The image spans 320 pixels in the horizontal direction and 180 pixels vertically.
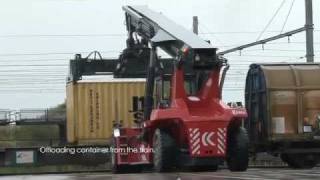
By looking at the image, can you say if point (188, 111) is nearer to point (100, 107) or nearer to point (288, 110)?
point (288, 110)

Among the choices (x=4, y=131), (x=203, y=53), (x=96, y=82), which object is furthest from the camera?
(x=4, y=131)

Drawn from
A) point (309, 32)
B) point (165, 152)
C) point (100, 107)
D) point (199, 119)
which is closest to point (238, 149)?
point (199, 119)

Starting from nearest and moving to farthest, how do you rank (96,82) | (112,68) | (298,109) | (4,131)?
1. (298,109)
2. (112,68)
3. (96,82)
4. (4,131)

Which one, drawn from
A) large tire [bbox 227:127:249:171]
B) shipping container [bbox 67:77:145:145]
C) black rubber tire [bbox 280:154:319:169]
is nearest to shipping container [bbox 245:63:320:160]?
black rubber tire [bbox 280:154:319:169]

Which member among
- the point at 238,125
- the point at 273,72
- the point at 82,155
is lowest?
the point at 82,155

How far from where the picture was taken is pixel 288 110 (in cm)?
1944

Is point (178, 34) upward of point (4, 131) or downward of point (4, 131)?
upward

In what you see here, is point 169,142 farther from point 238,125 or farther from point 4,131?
point 4,131

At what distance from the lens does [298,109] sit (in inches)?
764

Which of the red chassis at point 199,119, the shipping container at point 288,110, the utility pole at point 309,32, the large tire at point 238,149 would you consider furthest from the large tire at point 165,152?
the utility pole at point 309,32

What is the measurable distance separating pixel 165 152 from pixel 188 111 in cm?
107

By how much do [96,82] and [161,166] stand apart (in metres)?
10.1

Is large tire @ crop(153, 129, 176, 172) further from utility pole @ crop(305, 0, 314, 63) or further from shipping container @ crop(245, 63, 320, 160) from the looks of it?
utility pole @ crop(305, 0, 314, 63)

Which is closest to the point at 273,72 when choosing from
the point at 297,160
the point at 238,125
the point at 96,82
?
the point at 297,160
